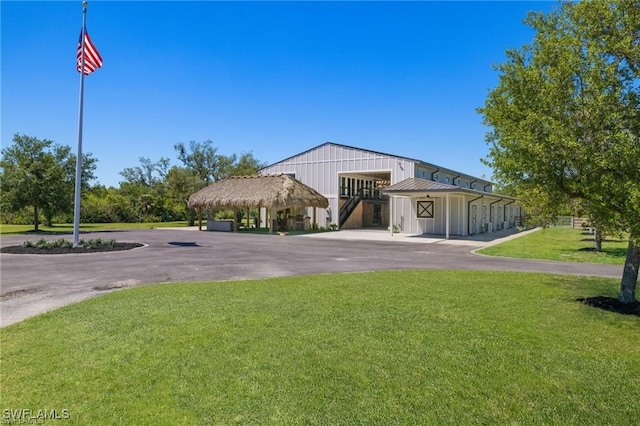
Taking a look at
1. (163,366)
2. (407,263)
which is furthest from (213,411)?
(407,263)

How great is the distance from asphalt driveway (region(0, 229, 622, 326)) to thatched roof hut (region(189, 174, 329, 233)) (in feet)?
36.5

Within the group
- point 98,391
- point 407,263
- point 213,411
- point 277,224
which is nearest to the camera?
point 213,411

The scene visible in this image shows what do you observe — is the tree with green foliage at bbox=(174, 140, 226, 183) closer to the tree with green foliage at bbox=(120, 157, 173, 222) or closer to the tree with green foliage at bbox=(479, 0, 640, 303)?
the tree with green foliage at bbox=(120, 157, 173, 222)

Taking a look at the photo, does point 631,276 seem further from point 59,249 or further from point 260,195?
point 260,195

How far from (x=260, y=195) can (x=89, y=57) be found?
14800mm

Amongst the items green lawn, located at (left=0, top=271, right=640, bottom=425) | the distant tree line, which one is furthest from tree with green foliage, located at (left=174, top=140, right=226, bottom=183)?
green lawn, located at (left=0, top=271, right=640, bottom=425)

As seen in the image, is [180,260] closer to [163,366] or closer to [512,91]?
[163,366]

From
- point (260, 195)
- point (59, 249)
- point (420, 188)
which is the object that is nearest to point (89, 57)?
point (59, 249)

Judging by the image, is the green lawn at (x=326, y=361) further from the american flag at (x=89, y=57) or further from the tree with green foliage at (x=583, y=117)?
the american flag at (x=89, y=57)

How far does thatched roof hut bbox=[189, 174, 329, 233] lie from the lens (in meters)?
27.2

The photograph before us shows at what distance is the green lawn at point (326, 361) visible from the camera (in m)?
3.38

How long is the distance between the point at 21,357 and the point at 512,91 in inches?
327

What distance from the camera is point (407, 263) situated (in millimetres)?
12531

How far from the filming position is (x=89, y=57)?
14.5 meters
